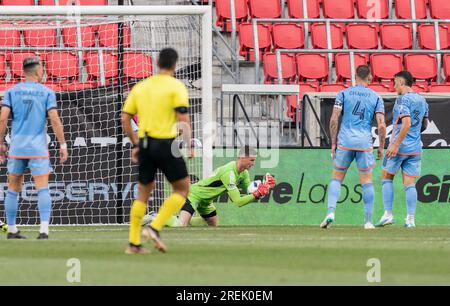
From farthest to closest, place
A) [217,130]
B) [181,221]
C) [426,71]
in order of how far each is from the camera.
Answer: [426,71], [217,130], [181,221]

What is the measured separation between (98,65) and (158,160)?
9645 mm

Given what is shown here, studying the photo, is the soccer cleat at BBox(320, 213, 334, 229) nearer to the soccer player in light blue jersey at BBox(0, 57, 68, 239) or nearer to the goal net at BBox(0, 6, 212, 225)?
the goal net at BBox(0, 6, 212, 225)

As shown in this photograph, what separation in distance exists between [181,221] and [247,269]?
8.36 metres

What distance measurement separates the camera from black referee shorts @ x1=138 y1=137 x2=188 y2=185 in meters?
11.6

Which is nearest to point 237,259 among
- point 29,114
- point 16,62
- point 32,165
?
point 32,165

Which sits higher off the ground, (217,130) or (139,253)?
(217,130)

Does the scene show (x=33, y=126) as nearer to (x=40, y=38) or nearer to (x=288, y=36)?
(x=40, y=38)

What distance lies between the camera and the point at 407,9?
2638 centimetres

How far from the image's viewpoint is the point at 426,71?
24.6 meters

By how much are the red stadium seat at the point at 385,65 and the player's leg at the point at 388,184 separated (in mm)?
6534

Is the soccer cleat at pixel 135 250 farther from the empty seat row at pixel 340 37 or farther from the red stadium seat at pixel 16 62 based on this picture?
the empty seat row at pixel 340 37

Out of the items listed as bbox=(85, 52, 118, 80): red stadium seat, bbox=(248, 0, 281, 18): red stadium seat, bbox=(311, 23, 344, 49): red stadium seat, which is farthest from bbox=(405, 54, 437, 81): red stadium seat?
bbox=(85, 52, 118, 80): red stadium seat
